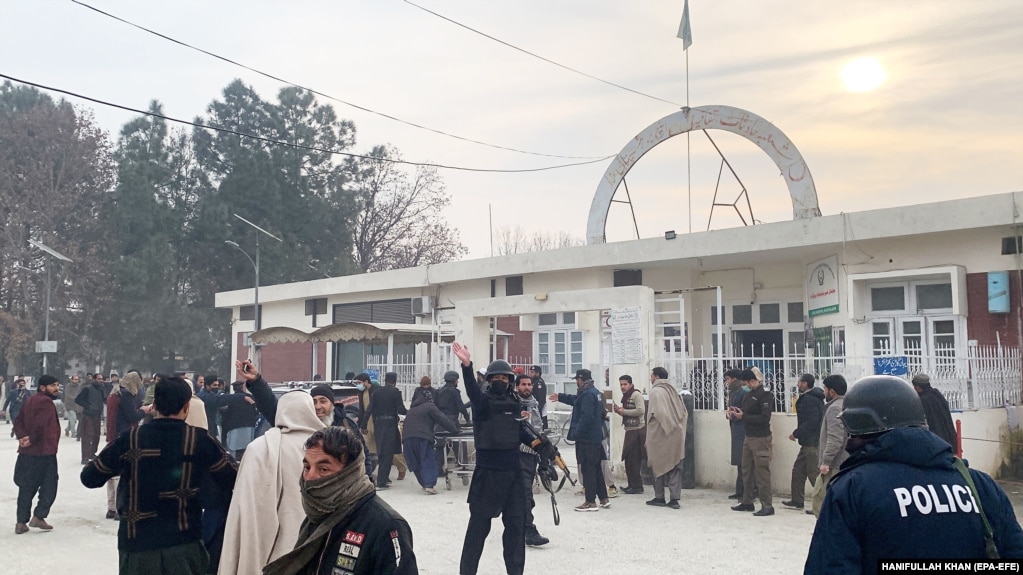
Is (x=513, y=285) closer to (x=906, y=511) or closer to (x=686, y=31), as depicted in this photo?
(x=686, y=31)

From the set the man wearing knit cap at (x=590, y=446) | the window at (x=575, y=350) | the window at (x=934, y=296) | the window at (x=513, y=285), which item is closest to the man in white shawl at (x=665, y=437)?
the man wearing knit cap at (x=590, y=446)

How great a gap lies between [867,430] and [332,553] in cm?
188

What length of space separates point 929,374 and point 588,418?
4.77 meters

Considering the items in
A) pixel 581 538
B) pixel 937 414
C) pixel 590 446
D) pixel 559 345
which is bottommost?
pixel 581 538

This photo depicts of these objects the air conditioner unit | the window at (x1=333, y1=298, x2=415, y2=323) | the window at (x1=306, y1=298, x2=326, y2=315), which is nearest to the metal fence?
the air conditioner unit

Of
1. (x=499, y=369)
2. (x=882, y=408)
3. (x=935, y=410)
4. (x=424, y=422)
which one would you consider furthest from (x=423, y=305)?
(x=882, y=408)

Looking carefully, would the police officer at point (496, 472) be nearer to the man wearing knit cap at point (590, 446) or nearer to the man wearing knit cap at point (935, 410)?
the man wearing knit cap at point (590, 446)

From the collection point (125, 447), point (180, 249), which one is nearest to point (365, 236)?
point (180, 249)

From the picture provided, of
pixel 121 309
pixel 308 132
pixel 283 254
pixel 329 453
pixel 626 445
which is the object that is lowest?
pixel 626 445

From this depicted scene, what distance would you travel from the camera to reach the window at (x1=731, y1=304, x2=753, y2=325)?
739 inches

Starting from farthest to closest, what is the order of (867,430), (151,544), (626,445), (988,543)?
1. (626,445)
2. (151,544)
3. (867,430)
4. (988,543)

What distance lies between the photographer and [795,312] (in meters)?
18.1

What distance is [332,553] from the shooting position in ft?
9.98

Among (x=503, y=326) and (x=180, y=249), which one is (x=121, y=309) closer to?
(x=180, y=249)
